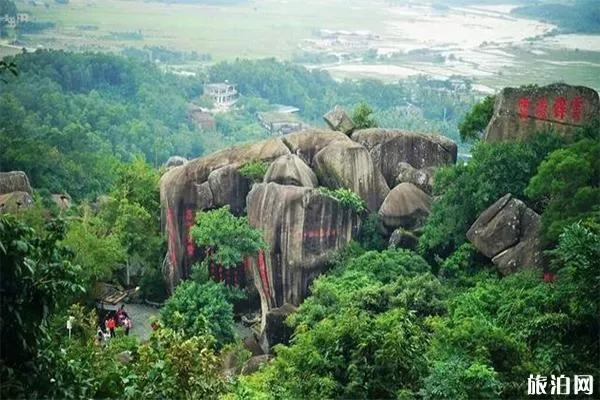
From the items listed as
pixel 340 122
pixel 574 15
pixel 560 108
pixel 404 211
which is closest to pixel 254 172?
pixel 340 122

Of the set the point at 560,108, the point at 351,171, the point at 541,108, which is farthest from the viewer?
the point at 351,171

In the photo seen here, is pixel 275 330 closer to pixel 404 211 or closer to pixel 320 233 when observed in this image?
pixel 320 233

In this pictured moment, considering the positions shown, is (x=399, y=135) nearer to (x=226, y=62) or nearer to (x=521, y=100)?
(x=521, y=100)

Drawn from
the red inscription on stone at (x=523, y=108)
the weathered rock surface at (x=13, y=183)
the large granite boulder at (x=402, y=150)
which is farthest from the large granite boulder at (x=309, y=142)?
the weathered rock surface at (x=13, y=183)

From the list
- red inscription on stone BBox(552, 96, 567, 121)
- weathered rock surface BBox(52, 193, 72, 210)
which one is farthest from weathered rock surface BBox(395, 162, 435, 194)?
weathered rock surface BBox(52, 193, 72, 210)

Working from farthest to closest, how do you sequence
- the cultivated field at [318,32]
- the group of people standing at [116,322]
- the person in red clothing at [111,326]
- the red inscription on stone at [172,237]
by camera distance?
the cultivated field at [318,32], the red inscription on stone at [172,237], the person in red clothing at [111,326], the group of people standing at [116,322]

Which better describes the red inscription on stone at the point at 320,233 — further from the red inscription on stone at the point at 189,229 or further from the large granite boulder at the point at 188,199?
the red inscription on stone at the point at 189,229
